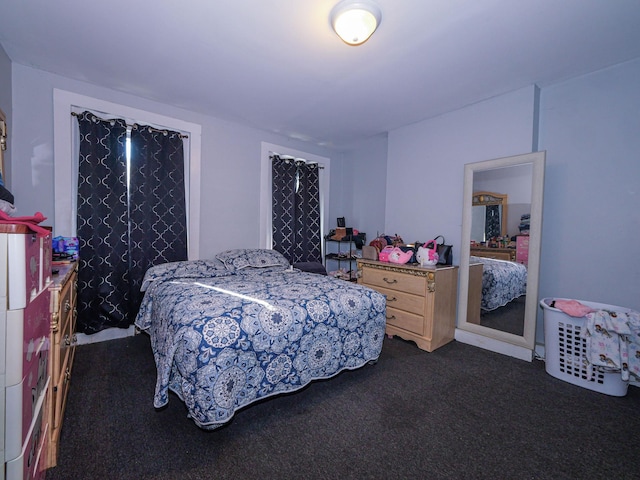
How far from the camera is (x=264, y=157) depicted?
3.95 meters

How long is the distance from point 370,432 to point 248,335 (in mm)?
919

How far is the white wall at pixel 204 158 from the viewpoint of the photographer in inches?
98.5

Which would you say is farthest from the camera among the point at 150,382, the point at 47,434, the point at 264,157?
the point at 264,157

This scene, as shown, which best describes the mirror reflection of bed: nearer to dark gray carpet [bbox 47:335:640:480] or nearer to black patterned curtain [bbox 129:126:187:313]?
dark gray carpet [bbox 47:335:640:480]

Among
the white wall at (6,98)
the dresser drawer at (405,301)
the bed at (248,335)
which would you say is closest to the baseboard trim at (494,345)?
the dresser drawer at (405,301)

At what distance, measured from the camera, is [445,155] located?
3322mm

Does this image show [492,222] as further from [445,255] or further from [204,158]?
[204,158]

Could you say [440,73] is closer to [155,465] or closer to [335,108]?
[335,108]

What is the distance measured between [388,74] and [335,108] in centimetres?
83

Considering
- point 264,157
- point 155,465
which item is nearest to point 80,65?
point 264,157

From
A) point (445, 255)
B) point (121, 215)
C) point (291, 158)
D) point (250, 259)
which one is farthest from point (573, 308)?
point (121, 215)

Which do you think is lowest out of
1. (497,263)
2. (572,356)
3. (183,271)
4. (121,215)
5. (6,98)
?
(572,356)

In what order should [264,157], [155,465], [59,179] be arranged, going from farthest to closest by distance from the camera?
1. [264,157]
2. [59,179]
3. [155,465]

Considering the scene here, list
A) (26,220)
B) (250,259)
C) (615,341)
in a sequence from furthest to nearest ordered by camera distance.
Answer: (250,259) < (615,341) < (26,220)
